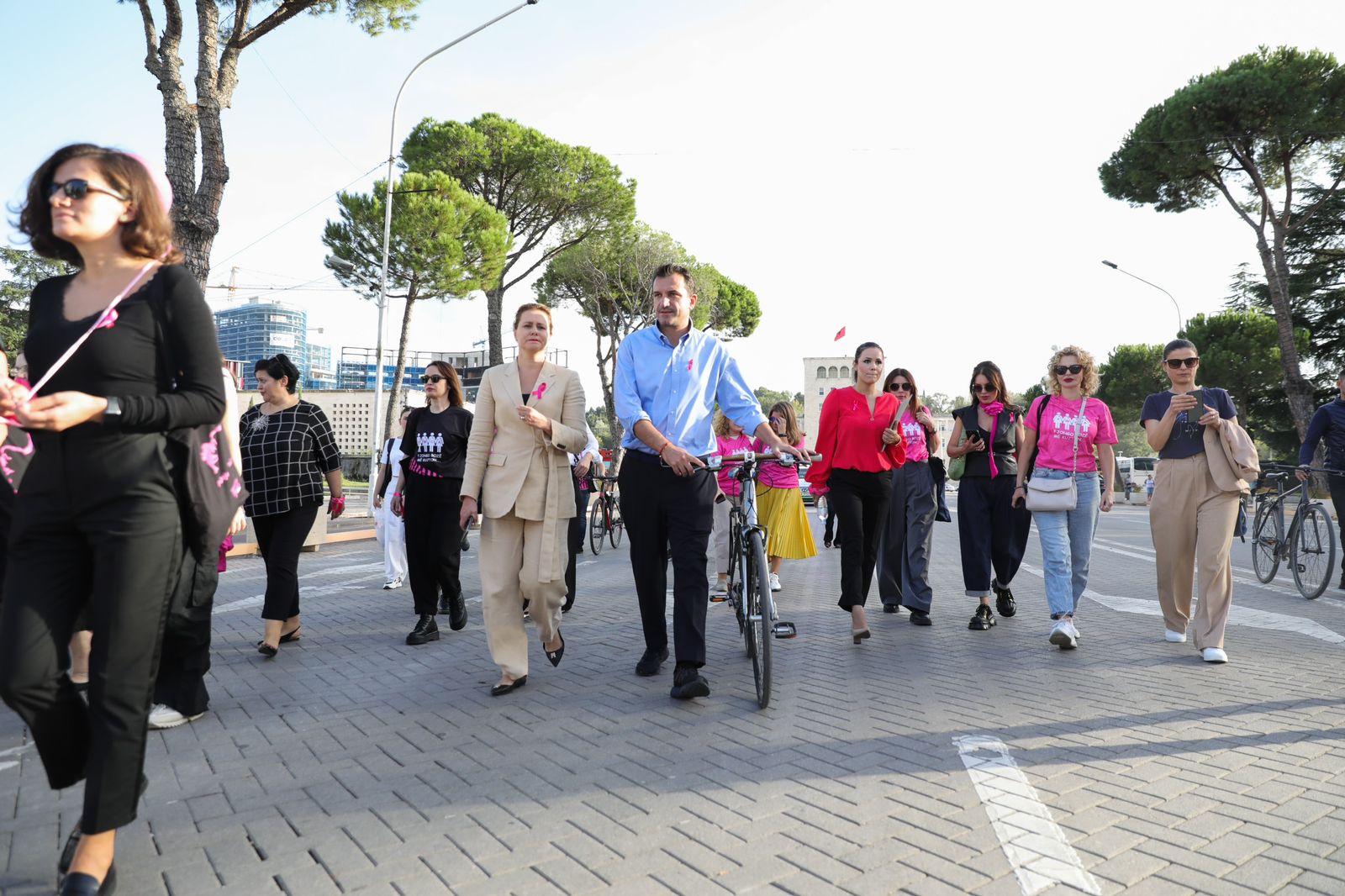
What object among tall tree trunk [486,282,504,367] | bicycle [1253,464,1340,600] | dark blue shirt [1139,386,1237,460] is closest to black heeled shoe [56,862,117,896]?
dark blue shirt [1139,386,1237,460]

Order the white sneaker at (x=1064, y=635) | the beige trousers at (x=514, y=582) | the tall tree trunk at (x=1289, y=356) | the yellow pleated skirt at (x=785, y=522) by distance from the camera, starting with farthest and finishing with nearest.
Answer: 1. the tall tree trunk at (x=1289, y=356)
2. the yellow pleated skirt at (x=785, y=522)
3. the white sneaker at (x=1064, y=635)
4. the beige trousers at (x=514, y=582)

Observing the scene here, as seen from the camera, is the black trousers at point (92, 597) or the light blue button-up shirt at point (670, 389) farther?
the light blue button-up shirt at point (670, 389)

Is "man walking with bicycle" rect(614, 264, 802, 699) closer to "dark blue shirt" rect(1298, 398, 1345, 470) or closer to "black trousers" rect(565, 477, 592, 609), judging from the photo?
"black trousers" rect(565, 477, 592, 609)

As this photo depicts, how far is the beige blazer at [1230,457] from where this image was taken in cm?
569

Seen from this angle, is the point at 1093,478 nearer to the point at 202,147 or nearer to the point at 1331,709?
the point at 1331,709

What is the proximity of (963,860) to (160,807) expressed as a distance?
2481 millimetres

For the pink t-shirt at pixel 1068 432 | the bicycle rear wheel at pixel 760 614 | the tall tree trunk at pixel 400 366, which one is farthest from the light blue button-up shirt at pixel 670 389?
the tall tree trunk at pixel 400 366

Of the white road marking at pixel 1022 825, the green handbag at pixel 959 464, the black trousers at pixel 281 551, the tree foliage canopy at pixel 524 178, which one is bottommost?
the white road marking at pixel 1022 825

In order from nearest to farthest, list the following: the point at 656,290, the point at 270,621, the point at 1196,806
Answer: the point at 1196,806 → the point at 656,290 → the point at 270,621

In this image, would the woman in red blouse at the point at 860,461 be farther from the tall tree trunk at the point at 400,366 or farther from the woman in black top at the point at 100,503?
the tall tree trunk at the point at 400,366

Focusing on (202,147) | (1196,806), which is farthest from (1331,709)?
(202,147)

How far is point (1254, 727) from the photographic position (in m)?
4.07

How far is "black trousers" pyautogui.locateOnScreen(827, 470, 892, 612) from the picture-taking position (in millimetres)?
6270

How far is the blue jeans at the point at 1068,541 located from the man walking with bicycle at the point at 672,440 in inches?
94.1
